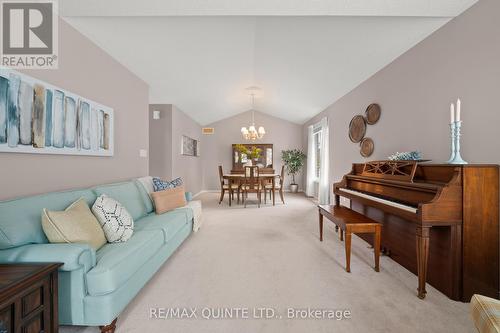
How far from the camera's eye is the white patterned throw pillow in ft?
5.96

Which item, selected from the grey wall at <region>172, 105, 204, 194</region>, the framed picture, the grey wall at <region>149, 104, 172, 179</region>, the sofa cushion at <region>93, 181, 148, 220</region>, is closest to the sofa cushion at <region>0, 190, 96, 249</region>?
the sofa cushion at <region>93, 181, 148, 220</region>

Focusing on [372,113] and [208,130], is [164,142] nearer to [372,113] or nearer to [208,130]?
[208,130]

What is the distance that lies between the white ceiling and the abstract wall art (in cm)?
80

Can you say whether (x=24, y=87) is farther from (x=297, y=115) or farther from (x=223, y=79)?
(x=297, y=115)

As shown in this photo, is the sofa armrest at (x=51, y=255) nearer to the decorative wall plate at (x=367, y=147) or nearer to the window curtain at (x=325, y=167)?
the decorative wall plate at (x=367, y=147)

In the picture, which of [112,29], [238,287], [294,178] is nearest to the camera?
[238,287]

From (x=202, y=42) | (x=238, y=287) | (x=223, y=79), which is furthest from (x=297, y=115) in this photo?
(x=238, y=287)

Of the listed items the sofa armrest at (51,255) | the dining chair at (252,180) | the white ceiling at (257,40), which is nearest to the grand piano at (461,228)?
the white ceiling at (257,40)

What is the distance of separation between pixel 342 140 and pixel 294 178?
375 cm

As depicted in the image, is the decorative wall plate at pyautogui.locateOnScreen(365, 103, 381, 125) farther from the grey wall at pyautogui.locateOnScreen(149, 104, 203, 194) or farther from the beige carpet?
the grey wall at pyautogui.locateOnScreen(149, 104, 203, 194)

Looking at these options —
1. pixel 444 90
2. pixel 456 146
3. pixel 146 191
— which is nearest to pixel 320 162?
pixel 444 90

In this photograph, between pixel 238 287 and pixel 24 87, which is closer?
pixel 24 87

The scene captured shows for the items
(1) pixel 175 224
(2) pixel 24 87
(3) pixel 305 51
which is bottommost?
(1) pixel 175 224

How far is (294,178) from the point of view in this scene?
8.20m
